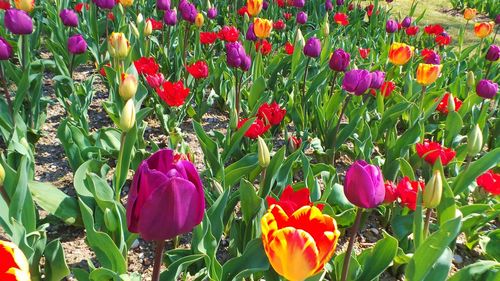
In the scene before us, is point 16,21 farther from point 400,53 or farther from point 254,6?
point 400,53

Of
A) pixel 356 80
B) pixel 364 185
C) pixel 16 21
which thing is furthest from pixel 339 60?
pixel 16 21

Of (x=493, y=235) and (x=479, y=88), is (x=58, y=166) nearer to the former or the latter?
(x=493, y=235)

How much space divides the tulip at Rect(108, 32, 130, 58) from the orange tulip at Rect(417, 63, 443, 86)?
169 cm

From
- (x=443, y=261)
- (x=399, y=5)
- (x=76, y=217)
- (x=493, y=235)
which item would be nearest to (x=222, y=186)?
(x=76, y=217)

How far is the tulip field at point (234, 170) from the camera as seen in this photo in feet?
4.09

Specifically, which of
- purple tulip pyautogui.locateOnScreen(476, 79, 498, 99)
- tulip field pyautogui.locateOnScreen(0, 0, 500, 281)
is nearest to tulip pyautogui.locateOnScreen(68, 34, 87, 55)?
tulip field pyautogui.locateOnScreen(0, 0, 500, 281)

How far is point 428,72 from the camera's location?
2.94 meters

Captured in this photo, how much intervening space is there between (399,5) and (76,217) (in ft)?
26.5

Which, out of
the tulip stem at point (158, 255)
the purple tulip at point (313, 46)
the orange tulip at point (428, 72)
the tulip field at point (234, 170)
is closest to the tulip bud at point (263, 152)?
the tulip field at point (234, 170)

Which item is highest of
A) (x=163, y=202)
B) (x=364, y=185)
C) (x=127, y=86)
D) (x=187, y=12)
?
(x=163, y=202)

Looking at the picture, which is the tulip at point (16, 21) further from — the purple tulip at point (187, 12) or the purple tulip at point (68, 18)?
the purple tulip at point (187, 12)

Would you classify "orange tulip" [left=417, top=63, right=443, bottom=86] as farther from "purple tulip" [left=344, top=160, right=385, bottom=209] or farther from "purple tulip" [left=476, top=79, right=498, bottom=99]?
"purple tulip" [left=344, top=160, right=385, bottom=209]

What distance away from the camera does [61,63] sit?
3.08m

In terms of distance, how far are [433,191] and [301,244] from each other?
2.17ft
